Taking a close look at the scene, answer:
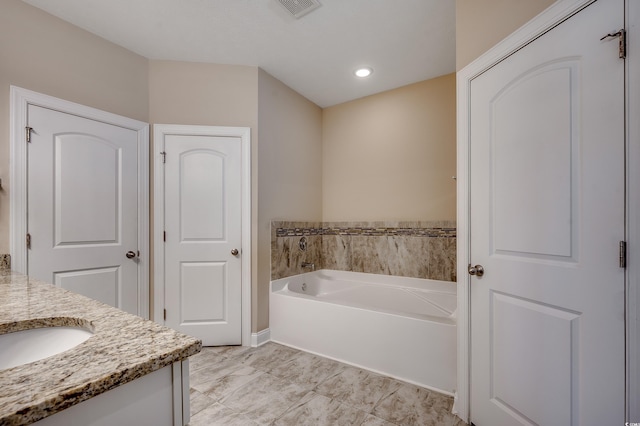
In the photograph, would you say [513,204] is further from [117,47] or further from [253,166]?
[117,47]

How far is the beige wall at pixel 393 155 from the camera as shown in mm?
3043

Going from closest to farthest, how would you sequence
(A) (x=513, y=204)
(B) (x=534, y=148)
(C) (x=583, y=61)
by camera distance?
(C) (x=583, y=61) < (B) (x=534, y=148) < (A) (x=513, y=204)

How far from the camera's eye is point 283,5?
6.73ft

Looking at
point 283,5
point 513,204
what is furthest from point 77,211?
point 513,204

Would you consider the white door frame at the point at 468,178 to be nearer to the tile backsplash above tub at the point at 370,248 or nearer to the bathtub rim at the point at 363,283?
the bathtub rim at the point at 363,283

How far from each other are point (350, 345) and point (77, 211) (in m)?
2.38

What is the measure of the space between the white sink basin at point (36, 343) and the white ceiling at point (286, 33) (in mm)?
2138

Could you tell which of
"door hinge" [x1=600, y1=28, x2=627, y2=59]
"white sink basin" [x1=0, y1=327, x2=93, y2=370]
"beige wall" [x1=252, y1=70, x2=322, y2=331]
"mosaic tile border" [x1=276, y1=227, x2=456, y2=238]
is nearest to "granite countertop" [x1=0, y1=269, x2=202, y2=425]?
"white sink basin" [x1=0, y1=327, x2=93, y2=370]

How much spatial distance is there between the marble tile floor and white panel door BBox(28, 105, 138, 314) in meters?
1.05

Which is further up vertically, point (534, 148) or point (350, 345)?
point (534, 148)

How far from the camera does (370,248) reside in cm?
345

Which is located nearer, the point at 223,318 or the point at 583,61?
the point at 583,61

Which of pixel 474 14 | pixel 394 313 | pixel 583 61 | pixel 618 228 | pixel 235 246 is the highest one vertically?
pixel 474 14

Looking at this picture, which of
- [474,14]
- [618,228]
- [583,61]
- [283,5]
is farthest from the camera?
[283,5]
